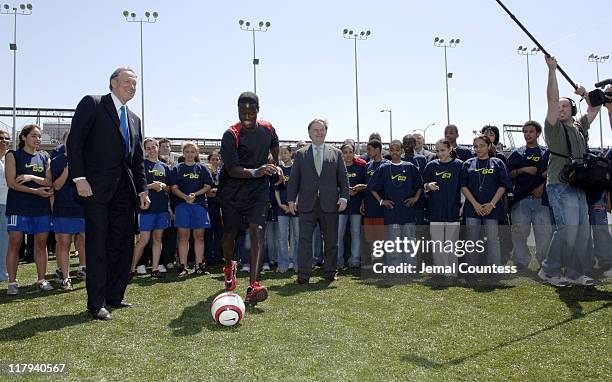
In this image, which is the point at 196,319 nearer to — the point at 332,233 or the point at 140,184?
the point at 140,184

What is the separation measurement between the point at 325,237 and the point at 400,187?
1.48 meters

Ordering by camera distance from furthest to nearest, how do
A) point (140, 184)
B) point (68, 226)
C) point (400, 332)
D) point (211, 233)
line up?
point (211, 233), point (68, 226), point (140, 184), point (400, 332)

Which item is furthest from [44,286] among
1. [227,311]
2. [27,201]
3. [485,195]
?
[485,195]

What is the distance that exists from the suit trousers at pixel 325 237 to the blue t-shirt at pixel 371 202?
121cm

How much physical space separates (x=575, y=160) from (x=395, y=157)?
270 centimetres

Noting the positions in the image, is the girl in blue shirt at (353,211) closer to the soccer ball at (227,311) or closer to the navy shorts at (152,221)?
the navy shorts at (152,221)

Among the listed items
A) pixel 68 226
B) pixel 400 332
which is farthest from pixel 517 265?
pixel 68 226

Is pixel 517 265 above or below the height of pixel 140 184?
below

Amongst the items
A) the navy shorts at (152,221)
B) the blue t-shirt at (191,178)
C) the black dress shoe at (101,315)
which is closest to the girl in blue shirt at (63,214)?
the navy shorts at (152,221)

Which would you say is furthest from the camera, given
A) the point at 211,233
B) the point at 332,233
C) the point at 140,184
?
the point at 211,233

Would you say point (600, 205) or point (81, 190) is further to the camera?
point (600, 205)

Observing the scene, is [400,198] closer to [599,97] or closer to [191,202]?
[599,97]

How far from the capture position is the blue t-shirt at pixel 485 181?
23.1ft

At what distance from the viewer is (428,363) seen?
3.35 metres
